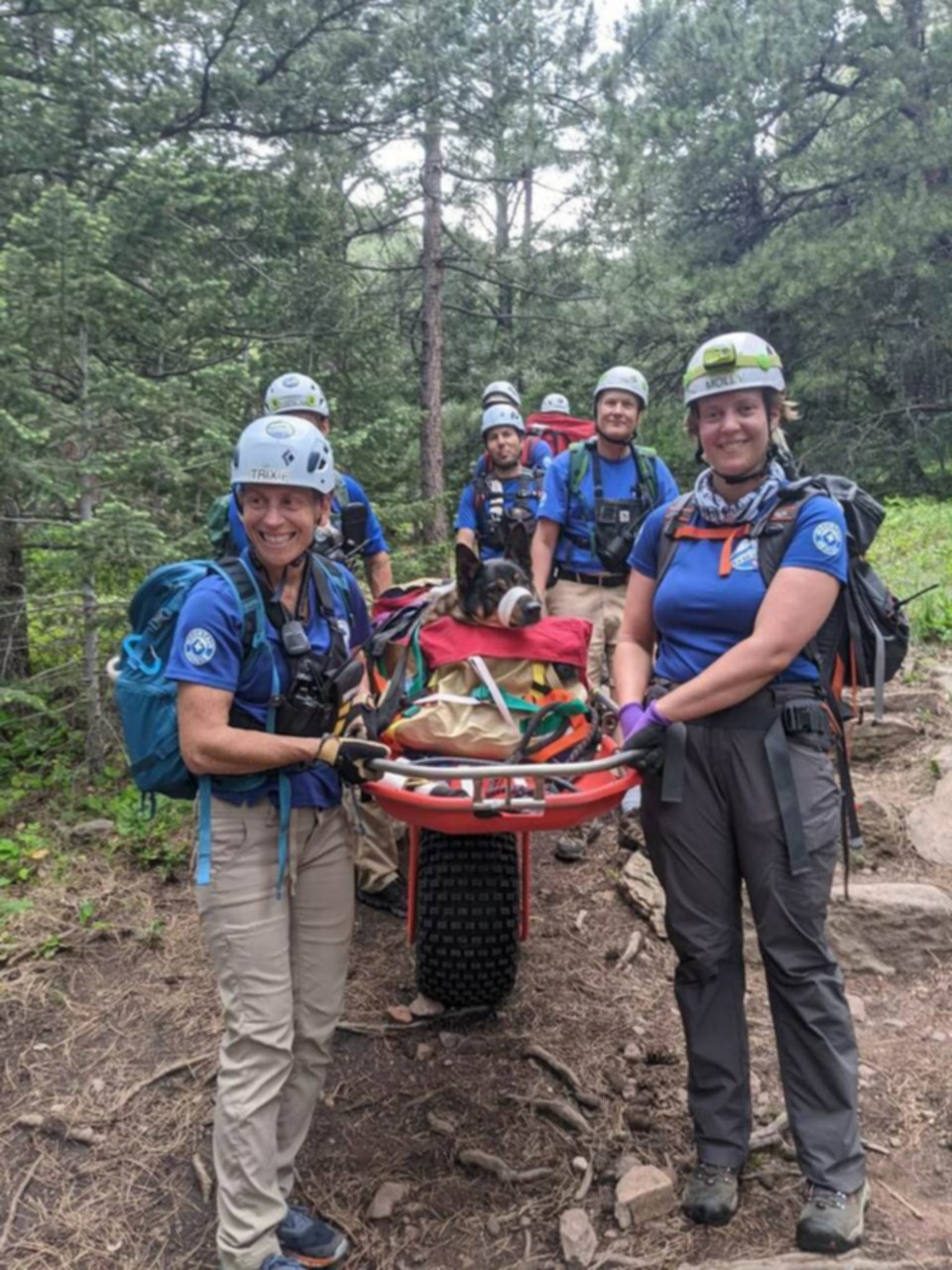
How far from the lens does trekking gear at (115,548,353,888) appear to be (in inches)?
103

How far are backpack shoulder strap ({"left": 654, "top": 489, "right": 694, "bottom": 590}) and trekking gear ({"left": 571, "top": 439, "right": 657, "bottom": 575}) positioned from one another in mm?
2499

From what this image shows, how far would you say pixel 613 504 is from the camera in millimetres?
5625

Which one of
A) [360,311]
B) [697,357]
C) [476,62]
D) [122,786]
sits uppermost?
[476,62]

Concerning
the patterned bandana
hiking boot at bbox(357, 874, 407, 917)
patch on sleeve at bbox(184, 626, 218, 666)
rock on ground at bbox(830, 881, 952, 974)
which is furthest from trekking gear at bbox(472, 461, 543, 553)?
patch on sleeve at bbox(184, 626, 218, 666)

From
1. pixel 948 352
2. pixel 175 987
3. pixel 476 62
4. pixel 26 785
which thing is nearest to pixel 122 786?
pixel 26 785

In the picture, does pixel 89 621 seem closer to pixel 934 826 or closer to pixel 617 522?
pixel 617 522

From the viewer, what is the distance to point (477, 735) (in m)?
2.94

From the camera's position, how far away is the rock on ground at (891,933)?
4.29m

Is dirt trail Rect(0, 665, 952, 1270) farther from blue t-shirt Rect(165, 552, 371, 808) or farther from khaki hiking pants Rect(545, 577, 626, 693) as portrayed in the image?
khaki hiking pants Rect(545, 577, 626, 693)

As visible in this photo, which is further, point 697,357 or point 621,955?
point 621,955

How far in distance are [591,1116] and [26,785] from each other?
460 centimetres

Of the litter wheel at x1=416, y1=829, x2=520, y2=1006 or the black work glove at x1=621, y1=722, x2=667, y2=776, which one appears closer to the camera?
the black work glove at x1=621, y1=722, x2=667, y2=776

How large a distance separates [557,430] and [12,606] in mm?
4531

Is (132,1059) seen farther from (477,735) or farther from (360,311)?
(360,311)
